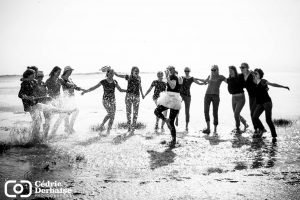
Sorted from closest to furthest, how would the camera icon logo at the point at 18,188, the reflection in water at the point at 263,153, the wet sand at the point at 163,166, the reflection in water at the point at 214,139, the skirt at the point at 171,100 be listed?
the camera icon logo at the point at 18,188 < the wet sand at the point at 163,166 < the reflection in water at the point at 263,153 < the skirt at the point at 171,100 < the reflection in water at the point at 214,139

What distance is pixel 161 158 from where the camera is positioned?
6.98 m

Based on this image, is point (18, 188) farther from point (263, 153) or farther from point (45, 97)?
point (263, 153)

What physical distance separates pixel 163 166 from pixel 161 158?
66 cm

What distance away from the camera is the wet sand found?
4902 millimetres

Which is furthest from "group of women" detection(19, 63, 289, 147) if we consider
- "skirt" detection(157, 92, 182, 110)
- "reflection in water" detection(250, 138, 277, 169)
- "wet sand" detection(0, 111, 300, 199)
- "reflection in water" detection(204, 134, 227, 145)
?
"wet sand" detection(0, 111, 300, 199)

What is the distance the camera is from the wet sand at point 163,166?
16.1 ft

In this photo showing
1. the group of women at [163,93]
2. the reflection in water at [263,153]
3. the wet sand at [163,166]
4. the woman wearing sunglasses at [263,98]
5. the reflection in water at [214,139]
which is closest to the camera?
the wet sand at [163,166]

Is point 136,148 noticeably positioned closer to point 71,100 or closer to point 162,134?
point 162,134

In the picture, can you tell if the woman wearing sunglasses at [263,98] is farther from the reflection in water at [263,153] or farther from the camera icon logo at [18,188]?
the camera icon logo at [18,188]

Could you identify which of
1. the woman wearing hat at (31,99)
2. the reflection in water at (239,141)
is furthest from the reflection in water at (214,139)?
the woman wearing hat at (31,99)

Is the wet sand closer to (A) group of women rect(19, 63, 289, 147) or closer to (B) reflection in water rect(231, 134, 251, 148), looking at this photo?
(B) reflection in water rect(231, 134, 251, 148)

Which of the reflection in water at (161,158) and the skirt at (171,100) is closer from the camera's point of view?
the reflection in water at (161,158)

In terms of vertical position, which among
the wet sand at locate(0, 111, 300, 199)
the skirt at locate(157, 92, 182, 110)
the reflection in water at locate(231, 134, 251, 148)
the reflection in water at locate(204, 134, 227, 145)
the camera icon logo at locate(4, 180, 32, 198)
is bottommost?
the reflection in water at locate(204, 134, 227, 145)

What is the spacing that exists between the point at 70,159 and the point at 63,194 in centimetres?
210
